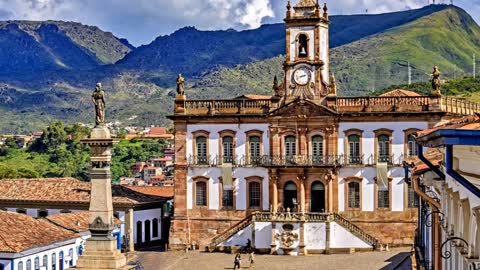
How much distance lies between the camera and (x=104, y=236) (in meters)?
22.2

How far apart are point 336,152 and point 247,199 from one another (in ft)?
17.8

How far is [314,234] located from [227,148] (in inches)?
272

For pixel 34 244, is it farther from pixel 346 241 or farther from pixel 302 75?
pixel 302 75

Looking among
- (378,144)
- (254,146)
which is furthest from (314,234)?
(254,146)

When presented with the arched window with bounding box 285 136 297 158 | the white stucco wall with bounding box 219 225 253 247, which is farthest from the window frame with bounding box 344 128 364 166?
the white stucco wall with bounding box 219 225 253 247

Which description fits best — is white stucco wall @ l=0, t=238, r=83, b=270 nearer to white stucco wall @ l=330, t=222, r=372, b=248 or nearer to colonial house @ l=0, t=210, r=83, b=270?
colonial house @ l=0, t=210, r=83, b=270

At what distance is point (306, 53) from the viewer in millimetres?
48781

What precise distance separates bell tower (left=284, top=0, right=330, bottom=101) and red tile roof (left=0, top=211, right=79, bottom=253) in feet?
48.1

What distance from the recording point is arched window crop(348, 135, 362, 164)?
47406 mm

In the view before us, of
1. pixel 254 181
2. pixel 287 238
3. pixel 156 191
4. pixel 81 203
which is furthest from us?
pixel 156 191

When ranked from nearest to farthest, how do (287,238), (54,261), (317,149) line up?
(54,261), (287,238), (317,149)

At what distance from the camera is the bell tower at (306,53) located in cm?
4809

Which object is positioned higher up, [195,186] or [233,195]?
[195,186]

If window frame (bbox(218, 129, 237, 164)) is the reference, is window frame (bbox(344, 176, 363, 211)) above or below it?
below
